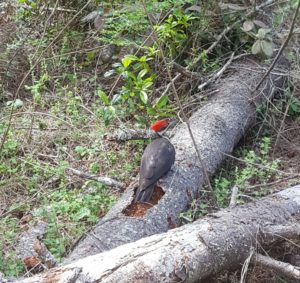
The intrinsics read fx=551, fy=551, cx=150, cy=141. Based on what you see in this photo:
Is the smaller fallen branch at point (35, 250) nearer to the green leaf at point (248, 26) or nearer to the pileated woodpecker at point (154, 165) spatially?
the pileated woodpecker at point (154, 165)

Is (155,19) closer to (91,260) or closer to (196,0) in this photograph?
(196,0)

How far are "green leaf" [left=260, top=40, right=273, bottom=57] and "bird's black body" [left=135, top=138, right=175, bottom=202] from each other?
4.92 feet

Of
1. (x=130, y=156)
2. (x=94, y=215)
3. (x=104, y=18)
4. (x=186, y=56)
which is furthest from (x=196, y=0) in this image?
(x=94, y=215)

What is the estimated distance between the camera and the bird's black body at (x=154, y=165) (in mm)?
4156

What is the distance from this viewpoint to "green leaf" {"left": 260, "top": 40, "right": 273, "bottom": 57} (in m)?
5.38

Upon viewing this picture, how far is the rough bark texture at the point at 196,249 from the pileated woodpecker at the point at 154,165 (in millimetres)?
744

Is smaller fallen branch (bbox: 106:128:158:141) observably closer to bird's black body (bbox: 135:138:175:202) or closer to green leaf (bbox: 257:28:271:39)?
bird's black body (bbox: 135:138:175:202)

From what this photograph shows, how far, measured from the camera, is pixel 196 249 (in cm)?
321

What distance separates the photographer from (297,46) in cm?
621

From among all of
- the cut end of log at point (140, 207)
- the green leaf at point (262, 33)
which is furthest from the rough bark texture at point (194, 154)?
the green leaf at point (262, 33)

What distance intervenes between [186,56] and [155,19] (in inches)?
26.2

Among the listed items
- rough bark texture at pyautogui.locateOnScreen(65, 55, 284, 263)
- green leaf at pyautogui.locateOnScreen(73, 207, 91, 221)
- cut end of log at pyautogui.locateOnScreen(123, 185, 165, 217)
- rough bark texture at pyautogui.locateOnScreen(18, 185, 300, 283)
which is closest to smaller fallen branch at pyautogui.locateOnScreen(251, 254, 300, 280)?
rough bark texture at pyautogui.locateOnScreen(18, 185, 300, 283)

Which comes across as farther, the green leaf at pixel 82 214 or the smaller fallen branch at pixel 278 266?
the green leaf at pixel 82 214

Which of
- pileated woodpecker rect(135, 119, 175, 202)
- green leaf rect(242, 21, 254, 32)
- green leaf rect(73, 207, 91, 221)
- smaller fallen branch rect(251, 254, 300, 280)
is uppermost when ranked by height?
green leaf rect(242, 21, 254, 32)
